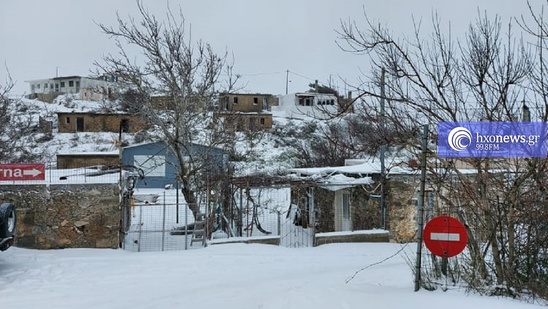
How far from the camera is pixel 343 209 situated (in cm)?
1529

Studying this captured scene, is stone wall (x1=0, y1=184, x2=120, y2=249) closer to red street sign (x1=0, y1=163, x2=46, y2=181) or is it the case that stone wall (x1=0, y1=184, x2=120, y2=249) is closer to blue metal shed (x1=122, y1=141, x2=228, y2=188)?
red street sign (x1=0, y1=163, x2=46, y2=181)

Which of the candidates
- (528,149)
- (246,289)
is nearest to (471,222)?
(528,149)

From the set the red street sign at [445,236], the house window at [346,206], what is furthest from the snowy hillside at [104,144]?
the red street sign at [445,236]

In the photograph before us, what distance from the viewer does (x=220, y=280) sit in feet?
25.6

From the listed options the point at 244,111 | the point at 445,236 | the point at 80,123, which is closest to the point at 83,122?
the point at 80,123

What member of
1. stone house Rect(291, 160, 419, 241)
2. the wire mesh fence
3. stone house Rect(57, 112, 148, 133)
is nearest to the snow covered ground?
the wire mesh fence

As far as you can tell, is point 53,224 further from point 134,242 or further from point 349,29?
point 349,29

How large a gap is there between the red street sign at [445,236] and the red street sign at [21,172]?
8252 millimetres

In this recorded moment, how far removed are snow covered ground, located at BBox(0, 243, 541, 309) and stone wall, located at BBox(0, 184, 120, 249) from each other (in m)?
0.30

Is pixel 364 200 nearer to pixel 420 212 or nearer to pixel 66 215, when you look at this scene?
pixel 66 215

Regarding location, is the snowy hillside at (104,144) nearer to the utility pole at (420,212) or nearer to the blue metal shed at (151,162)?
the blue metal shed at (151,162)

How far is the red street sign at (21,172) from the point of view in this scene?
1023 cm

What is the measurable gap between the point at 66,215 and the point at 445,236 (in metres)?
8.18

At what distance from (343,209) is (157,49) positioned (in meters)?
7.47
